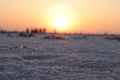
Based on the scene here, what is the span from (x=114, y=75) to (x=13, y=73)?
3.32 m

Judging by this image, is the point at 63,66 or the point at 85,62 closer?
the point at 63,66

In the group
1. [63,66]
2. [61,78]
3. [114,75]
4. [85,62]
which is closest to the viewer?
[61,78]

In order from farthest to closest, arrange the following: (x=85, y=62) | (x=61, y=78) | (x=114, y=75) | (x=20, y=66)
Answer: (x=85, y=62), (x=20, y=66), (x=114, y=75), (x=61, y=78)

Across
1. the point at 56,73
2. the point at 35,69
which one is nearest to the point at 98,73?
the point at 56,73

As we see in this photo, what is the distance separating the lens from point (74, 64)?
1318 centimetres

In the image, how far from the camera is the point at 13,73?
1048 centimetres

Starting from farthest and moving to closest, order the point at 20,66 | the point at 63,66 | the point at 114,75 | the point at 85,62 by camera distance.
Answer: the point at 85,62 → the point at 63,66 → the point at 20,66 → the point at 114,75

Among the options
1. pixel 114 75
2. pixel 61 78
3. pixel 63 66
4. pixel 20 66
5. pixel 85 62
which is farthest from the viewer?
pixel 85 62

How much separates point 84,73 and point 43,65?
84.1 inches

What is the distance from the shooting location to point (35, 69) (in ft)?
37.4

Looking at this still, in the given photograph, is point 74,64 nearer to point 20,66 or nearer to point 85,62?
point 85,62

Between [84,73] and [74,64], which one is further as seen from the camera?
[74,64]

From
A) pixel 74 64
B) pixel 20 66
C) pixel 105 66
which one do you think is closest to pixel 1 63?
pixel 20 66

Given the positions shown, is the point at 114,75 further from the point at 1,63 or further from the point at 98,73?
the point at 1,63
